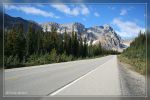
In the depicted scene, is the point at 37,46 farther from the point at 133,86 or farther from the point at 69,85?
the point at 69,85

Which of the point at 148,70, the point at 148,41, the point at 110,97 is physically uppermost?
the point at 148,41

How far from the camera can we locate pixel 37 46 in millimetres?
77125

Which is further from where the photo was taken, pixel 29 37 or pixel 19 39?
pixel 29 37

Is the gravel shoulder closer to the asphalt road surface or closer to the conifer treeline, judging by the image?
the asphalt road surface

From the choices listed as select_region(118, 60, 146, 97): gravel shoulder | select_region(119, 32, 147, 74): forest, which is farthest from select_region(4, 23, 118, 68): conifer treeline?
select_region(118, 60, 146, 97): gravel shoulder

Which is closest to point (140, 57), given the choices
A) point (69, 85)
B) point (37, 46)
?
point (69, 85)

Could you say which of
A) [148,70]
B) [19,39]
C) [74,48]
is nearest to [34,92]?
[148,70]

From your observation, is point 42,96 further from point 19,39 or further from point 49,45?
point 49,45

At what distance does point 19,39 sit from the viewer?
202 ft

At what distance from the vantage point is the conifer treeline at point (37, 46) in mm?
43625

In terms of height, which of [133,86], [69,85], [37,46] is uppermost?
[37,46]

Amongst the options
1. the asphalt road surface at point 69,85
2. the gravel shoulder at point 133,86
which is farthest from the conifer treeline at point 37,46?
the gravel shoulder at point 133,86

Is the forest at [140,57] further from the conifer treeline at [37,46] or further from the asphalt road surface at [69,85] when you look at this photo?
the conifer treeline at [37,46]

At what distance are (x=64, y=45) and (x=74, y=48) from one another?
750 centimetres
